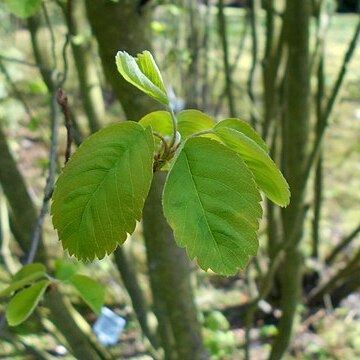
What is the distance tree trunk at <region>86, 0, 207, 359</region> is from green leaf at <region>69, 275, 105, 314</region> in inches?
10.1

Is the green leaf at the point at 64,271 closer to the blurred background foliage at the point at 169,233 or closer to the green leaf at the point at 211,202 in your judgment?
the blurred background foliage at the point at 169,233

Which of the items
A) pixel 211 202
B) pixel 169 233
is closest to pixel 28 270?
pixel 169 233

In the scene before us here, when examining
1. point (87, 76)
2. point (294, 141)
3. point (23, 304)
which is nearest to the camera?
point (23, 304)

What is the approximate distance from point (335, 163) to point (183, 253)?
2752 mm

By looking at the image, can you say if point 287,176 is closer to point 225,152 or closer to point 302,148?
point 302,148

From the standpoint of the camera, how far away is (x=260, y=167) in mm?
571

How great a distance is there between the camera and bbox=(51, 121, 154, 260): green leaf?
20.6 inches

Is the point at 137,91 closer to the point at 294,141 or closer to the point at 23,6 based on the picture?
the point at 23,6

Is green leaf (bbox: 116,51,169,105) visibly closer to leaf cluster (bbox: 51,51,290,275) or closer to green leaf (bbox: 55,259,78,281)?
leaf cluster (bbox: 51,51,290,275)

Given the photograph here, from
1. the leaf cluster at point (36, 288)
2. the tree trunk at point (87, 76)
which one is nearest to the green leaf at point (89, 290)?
the leaf cluster at point (36, 288)

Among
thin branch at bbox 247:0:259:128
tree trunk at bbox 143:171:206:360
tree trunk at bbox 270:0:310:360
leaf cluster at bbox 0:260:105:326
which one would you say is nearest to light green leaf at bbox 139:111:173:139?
leaf cluster at bbox 0:260:105:326

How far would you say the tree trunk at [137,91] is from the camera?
1.08m

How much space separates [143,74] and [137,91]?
57cm

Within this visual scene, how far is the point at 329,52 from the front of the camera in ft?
18.0
